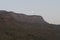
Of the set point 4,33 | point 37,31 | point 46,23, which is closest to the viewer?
point 4,33

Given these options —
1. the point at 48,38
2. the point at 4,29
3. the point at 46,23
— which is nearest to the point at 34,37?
the point at 48,38

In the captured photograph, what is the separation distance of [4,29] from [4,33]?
281 mm

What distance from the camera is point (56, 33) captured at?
8.04 metres

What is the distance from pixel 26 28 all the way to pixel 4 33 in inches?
59.0

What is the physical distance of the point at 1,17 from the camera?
746 centimetres

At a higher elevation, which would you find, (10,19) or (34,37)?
(10,19)

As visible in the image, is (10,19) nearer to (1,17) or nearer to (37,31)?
(1,17)

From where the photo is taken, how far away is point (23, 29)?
24.7 feet

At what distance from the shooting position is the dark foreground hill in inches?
261

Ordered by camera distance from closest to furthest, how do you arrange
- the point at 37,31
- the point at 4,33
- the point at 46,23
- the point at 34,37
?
the point at 4,33 → the point at 34,37 → the point at 37,31 → the point at 46,23

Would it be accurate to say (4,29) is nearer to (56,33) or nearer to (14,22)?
(14,22)

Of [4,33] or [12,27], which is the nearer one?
[4,33]

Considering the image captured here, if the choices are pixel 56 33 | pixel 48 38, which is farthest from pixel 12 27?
pixel 56 33

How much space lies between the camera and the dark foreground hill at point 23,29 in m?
6.64
